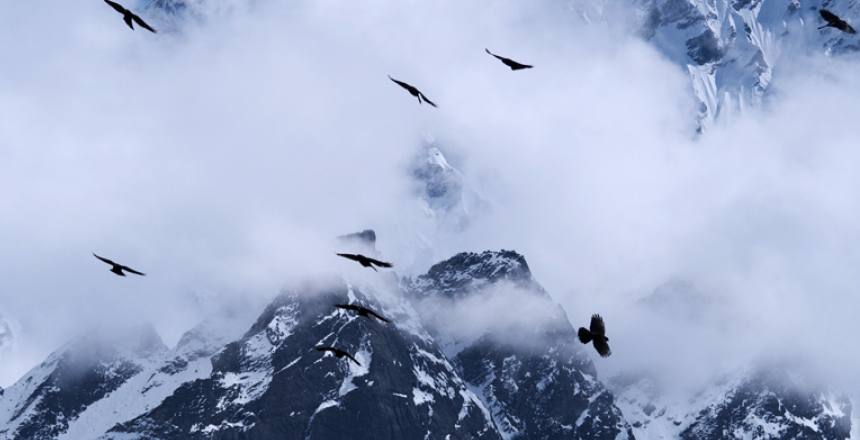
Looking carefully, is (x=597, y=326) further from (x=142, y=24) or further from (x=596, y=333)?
(x=142, y=24)

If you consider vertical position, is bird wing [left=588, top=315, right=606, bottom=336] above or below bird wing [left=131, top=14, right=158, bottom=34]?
above

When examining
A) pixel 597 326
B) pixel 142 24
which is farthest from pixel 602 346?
pixel 142 24

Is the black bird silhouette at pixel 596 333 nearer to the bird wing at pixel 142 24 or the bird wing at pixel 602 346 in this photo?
the bird wing at pixel 602 346

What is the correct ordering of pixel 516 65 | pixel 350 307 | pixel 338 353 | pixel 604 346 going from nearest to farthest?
pixel 604 346 → pixel 516 65 → pixel 350 307 → pixel 338 353

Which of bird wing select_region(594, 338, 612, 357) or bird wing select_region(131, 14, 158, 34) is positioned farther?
bird wing select_region(131, 14, 158, 34)

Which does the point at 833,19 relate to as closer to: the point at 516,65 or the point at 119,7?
the point at 516,65

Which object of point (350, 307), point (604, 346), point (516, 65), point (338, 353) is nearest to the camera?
point (604, 346)

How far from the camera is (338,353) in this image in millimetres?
97562

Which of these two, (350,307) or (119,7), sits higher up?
(119,7)

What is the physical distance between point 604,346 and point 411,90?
17.0 m

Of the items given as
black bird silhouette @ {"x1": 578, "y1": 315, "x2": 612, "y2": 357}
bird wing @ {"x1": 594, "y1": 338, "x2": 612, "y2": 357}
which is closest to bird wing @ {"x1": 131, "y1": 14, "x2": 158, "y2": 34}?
black bird silhouette @ {"x1": 578, "y1": 315, "x2": 612, "y2": 357}

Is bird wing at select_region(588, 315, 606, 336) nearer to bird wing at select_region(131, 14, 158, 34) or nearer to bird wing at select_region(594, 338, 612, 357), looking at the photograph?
bird wing at select_region(594, 338, 612, 357)

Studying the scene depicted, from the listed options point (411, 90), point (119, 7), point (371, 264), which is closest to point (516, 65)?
point (411, 90)

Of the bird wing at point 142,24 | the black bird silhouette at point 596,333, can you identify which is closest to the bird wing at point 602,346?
the black bird silhouette at point 596,333
